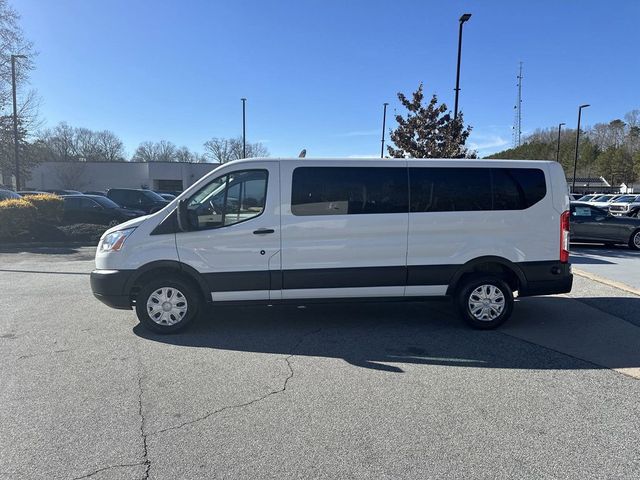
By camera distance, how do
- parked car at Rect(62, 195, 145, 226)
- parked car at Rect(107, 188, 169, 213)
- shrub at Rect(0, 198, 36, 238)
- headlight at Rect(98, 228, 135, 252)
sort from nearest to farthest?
1. headlight at Rect(98, 228, 135, 252)
2. shrub at Rect(0, 198, 36, 238)
3. parked car at Rect(62, 195, 145, 226)
4. parked car at Rect(107, 188, 169, 213)

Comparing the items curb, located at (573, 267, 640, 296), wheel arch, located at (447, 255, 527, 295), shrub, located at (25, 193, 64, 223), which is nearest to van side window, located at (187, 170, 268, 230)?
wheel arch, located at (447, 255, 527, 295)

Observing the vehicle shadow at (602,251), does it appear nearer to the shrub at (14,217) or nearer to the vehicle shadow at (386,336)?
the vehicle shadow at (386,336)

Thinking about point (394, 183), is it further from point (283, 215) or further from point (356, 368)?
point (356, 368)

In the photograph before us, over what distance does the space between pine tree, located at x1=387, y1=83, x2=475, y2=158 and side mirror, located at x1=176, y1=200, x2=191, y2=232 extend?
40.2 ft

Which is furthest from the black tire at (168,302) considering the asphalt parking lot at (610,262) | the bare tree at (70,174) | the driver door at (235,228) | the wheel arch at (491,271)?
the bare tree at (70,174)

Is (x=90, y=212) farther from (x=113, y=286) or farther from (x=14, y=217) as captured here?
(x=113, y=286)

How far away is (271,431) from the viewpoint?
3.35 m

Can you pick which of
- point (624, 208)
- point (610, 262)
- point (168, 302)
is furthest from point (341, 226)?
point (624, 208)

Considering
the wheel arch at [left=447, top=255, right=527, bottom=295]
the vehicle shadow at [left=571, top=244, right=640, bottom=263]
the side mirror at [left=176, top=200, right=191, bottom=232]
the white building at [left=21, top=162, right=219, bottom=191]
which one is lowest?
the vehicle shadow at [left=571, top=244, right=640, bottom=263]

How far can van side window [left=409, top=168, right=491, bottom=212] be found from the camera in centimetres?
564

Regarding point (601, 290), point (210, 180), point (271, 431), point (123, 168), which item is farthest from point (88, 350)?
point (123, 168)

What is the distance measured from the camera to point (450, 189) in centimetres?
568

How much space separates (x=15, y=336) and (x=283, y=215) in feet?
11.6

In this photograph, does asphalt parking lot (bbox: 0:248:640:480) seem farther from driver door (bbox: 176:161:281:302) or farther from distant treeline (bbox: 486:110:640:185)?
distant treeline (bbox: 486:110:640:185)
